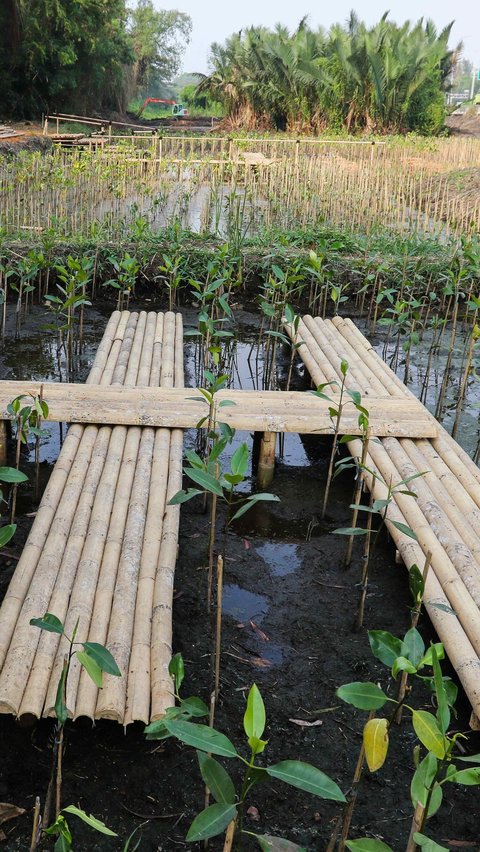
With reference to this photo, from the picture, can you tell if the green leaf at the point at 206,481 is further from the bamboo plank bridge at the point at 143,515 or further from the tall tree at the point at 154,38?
the tall tree at the point at 154,38

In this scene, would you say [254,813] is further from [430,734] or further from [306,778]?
[430,734]

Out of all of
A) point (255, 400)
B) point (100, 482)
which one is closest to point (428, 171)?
point (255, 400)

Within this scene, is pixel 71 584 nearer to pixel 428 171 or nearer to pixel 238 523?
pixel 238 523

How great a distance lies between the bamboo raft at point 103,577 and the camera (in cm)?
230

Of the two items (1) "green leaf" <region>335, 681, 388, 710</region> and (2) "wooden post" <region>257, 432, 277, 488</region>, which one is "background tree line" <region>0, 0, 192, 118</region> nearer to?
(2) "wooden post" <region>257, 432, 277, 488</region>

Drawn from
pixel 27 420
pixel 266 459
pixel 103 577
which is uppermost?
pixel 27 420

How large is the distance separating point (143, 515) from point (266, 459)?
116 cm

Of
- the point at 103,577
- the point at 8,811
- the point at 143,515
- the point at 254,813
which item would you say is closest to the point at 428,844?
the point at 254,813

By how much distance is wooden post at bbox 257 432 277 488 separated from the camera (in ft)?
13.7

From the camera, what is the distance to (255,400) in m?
4.24

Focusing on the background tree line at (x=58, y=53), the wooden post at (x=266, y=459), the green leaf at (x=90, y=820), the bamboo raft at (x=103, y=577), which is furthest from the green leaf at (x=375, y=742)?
the background tree line at (x=58, y=53)

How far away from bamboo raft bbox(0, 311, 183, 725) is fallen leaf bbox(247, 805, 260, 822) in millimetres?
367

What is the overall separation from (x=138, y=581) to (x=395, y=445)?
1704 millimetres

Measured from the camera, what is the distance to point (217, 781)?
1432 millimetres
